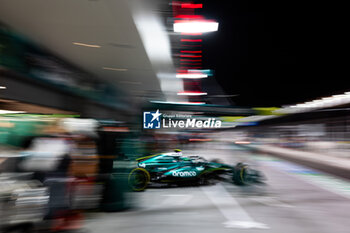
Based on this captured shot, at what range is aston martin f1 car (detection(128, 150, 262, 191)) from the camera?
6.23m

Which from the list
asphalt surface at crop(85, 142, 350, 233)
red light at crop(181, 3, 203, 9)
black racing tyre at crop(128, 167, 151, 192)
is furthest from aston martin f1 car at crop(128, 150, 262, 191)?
red light at crop(181, 3, 203, 9)

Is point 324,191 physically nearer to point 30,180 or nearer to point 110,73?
point 110,73

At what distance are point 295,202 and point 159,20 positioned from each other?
4.87m

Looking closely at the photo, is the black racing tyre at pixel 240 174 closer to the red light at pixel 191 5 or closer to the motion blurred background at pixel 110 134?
the motion blurred background at pixel 110 134

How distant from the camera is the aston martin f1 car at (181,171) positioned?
245 inches

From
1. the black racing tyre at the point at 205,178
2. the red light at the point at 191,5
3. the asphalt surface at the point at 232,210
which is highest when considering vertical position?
the red light at the point at 191,5

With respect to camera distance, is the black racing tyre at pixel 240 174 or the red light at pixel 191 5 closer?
the red light at pixel 191 5

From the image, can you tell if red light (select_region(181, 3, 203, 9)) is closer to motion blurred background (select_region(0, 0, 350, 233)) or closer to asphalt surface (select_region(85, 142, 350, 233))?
motion blurred background (select_region(0, 0, 350, 233))

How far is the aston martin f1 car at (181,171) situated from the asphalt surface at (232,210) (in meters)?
0.24

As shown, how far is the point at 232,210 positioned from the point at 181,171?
1980 millimetres

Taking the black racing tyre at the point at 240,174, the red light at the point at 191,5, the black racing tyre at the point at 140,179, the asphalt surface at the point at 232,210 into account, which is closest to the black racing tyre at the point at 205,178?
the asphalt surface at the point at 232,210

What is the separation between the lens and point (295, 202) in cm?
554

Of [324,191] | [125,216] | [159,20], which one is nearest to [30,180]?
[125,216]

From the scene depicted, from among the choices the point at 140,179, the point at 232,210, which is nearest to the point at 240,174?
the point at 232,210
